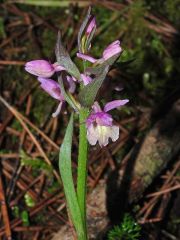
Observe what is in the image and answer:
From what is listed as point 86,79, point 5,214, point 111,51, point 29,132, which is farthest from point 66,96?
point 29,132

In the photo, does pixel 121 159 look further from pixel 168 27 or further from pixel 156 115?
pixel 168 27

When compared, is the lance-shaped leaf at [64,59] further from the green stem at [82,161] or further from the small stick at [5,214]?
the small stick at [5,214]

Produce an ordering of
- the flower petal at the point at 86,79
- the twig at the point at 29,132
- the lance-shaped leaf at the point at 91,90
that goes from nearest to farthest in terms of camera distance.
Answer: the lance-shaped leaf at the point at 91,90, the flower petal at the point at 86,79, the twig at the point at 29,132

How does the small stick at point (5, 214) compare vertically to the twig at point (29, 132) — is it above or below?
below

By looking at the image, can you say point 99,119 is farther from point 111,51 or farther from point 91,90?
point 111,51

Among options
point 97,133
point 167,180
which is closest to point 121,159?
point 167,180

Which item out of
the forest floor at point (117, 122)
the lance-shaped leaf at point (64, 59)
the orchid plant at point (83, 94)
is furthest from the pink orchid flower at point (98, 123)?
the forest floor at point (117, 122)

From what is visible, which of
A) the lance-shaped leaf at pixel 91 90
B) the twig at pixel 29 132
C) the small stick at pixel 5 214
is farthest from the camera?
the twig at pixel 29 132
